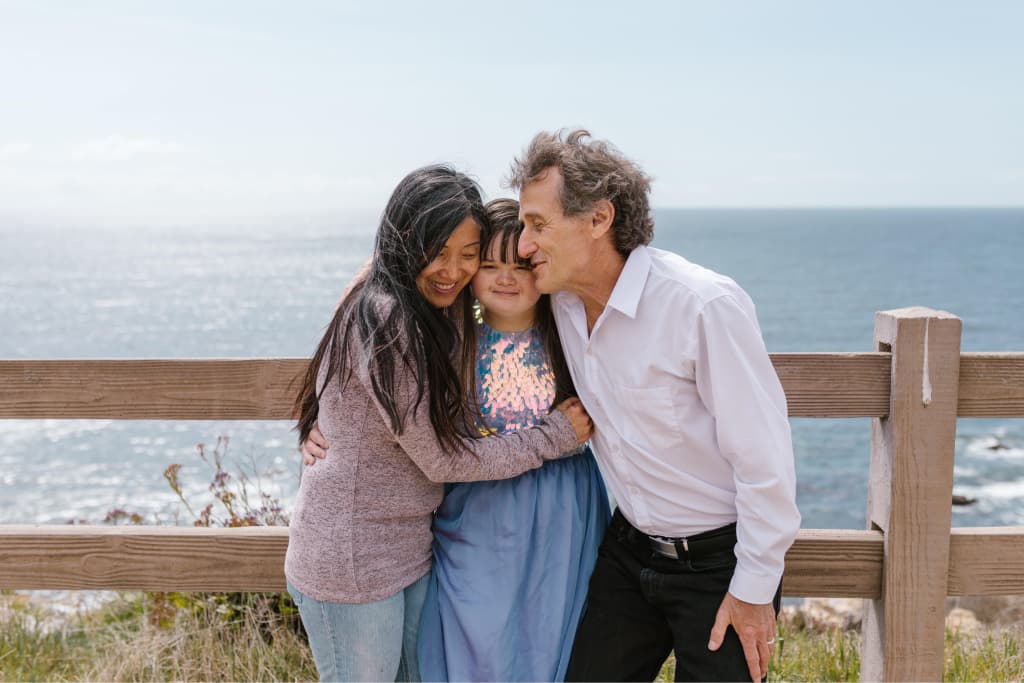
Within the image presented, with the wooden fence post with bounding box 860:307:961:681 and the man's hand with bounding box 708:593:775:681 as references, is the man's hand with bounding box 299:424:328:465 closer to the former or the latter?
the man's hand with bounding box 708:593:775:681

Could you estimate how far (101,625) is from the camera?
4.56 meters

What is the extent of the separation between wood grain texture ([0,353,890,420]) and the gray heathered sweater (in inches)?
17.7

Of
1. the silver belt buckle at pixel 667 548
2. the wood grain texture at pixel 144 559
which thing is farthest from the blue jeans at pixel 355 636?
the silver belt buckle at pixel 667 548

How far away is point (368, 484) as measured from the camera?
2391 mm

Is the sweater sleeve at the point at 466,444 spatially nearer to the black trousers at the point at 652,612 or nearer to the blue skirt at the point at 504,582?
the blue skirt at the point at 504,582

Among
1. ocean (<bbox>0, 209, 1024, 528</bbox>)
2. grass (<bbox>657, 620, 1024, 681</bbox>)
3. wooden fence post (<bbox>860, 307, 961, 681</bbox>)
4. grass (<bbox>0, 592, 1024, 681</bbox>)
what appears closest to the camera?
wooden fence post (<bbox>860, 307, 961, 681</bbox>)

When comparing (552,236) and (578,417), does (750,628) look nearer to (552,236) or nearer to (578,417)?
(578,417)

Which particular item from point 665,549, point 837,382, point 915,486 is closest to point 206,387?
point 665,549

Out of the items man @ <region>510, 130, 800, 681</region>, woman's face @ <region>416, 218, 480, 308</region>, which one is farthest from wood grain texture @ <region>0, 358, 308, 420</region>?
man @ <region>510, 130, 800, 681</region>

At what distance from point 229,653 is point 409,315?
2102mm

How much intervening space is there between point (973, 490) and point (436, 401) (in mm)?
18422

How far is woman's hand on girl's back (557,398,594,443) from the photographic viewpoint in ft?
8.38

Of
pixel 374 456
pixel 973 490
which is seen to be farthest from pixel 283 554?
pixel 973 490

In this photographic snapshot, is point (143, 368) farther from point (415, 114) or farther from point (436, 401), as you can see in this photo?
point (415, 114)
